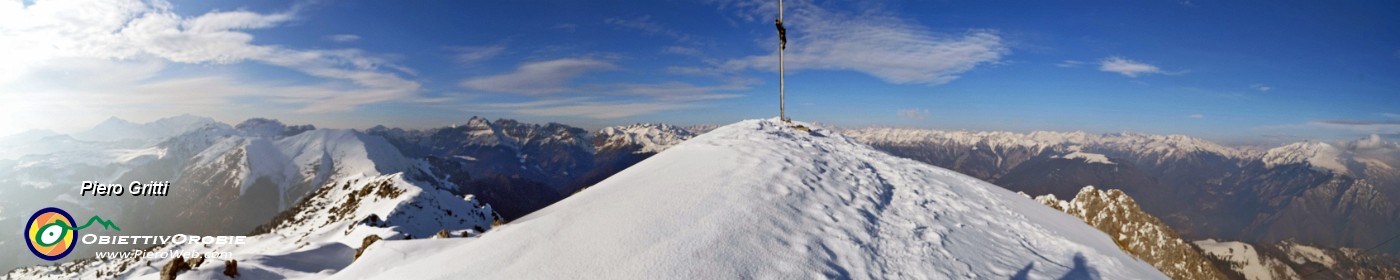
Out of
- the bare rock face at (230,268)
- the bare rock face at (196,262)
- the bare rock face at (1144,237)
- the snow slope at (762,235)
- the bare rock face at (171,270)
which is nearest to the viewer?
the snow slope at (762,235)

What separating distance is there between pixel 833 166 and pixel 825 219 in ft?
19.7

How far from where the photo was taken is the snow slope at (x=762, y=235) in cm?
766

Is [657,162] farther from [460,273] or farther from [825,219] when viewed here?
[460,273]

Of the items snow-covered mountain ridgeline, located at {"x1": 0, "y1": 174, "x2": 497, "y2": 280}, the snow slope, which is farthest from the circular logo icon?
the snow slope

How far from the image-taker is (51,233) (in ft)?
84.4

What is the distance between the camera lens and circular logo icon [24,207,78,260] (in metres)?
24.8

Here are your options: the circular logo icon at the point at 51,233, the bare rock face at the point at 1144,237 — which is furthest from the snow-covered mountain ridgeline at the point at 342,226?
the bare rock face at the point at 1144,237

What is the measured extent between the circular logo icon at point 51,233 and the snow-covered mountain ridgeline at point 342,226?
300 inches

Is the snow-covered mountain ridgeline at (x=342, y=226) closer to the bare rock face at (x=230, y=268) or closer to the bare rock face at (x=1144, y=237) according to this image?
the bare rock face at (x=230, y=268)

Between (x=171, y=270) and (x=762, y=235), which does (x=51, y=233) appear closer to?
(x=171, y=270)

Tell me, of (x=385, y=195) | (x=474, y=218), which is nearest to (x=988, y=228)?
(x=474, y=218)

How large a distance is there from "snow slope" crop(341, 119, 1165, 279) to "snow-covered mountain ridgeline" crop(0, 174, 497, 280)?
28.5 metres

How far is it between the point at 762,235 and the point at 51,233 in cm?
3856

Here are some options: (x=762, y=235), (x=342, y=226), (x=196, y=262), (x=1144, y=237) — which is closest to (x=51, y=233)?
(x=196, y=262)
